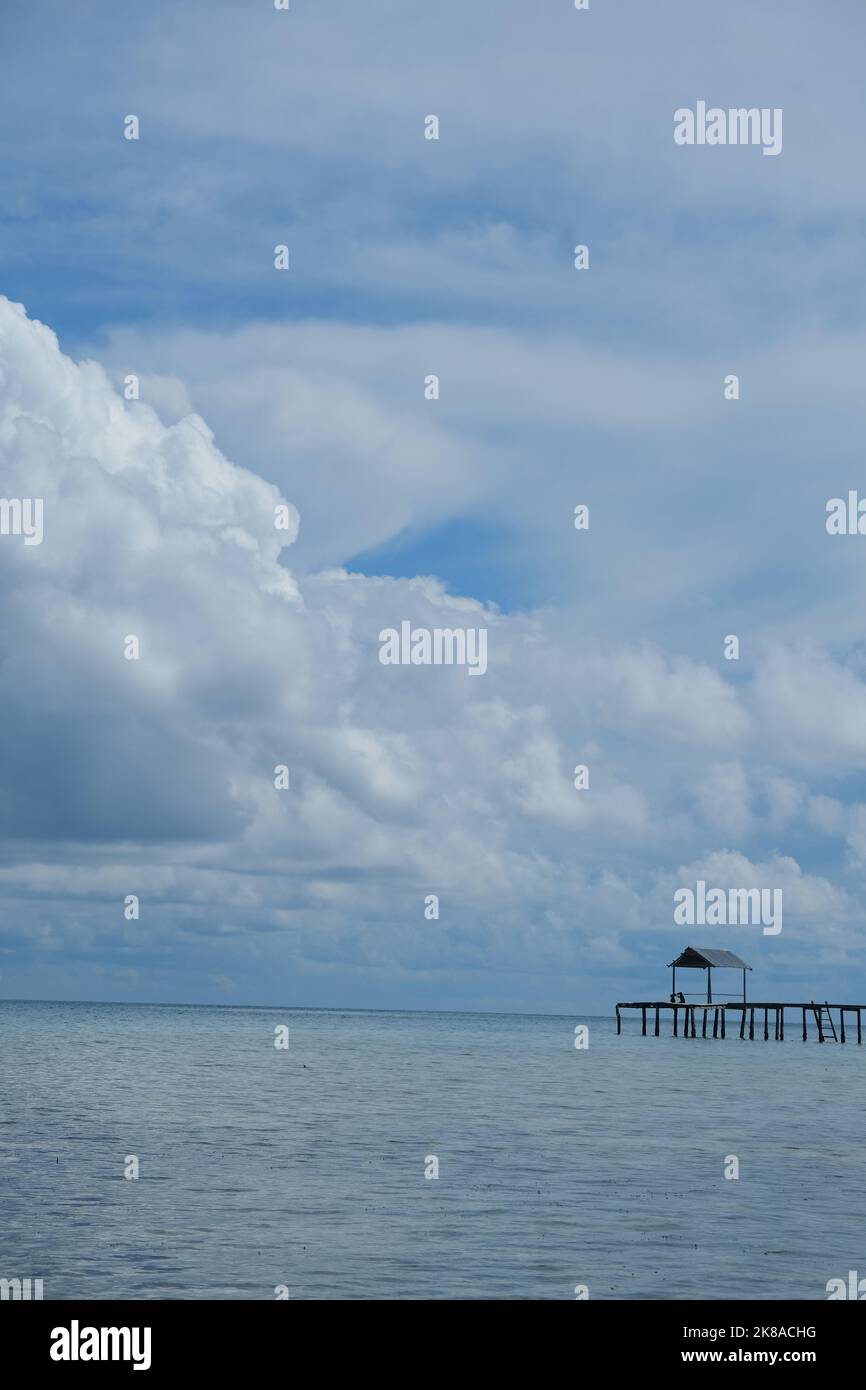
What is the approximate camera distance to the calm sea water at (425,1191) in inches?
791

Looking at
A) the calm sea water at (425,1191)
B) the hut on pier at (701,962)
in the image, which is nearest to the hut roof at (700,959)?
the hut on pier at (701,962)

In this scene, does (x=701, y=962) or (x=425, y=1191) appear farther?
(x=701, y=962)

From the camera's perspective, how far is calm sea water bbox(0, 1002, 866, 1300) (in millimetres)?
20094

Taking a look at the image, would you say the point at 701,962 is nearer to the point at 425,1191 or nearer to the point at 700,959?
the point at 700,959

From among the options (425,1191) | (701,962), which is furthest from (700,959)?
(425,1191)

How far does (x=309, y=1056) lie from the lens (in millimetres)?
91188

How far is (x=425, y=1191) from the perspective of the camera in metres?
27.1

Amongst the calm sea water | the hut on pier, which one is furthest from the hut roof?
the calm sea water

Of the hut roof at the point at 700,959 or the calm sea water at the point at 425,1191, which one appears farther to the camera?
the hut roof at the point at 700,959

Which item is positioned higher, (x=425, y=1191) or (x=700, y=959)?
(x=700, y=959)

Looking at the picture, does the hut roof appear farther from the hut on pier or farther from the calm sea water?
the calm sea water

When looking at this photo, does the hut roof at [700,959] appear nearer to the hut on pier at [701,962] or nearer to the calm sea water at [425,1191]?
the hut on pier at [701,962]
